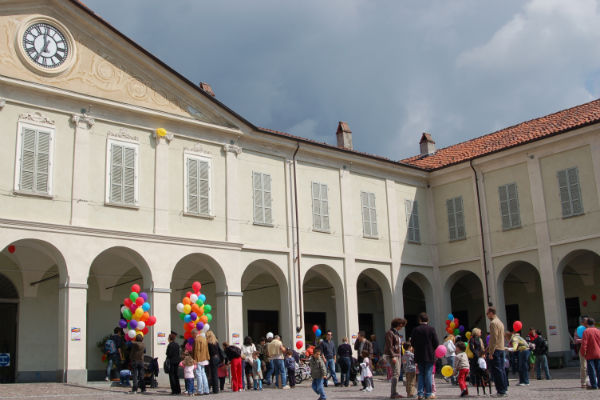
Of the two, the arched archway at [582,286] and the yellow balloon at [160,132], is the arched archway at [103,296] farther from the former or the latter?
the arched archway at [582,286]

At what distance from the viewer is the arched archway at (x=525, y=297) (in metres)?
27.5

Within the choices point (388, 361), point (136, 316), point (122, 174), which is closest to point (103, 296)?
point (122, 174)

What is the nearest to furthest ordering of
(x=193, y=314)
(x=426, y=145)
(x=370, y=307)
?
(x=193, y=314)
(x=370, y=307)
(x=426, y=145)

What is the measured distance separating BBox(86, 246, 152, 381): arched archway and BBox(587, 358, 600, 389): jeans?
42.6ft

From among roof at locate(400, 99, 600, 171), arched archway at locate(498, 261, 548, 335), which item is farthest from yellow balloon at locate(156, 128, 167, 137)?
arched archway at locate(498, 261, 548, 335)

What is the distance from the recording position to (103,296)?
72.1ft

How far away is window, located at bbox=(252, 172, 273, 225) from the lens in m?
22.5

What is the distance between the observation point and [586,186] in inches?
906

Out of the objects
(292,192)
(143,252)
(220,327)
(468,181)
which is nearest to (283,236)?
(292,192)

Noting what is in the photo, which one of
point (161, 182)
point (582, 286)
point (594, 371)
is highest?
point (161, 182)

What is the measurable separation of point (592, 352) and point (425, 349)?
13.3 feet

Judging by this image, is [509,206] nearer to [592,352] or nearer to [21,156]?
[592,352]

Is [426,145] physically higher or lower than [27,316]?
higher

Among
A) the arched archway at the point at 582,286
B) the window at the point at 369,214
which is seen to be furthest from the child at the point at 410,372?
the arched archway at the point at 582,286
